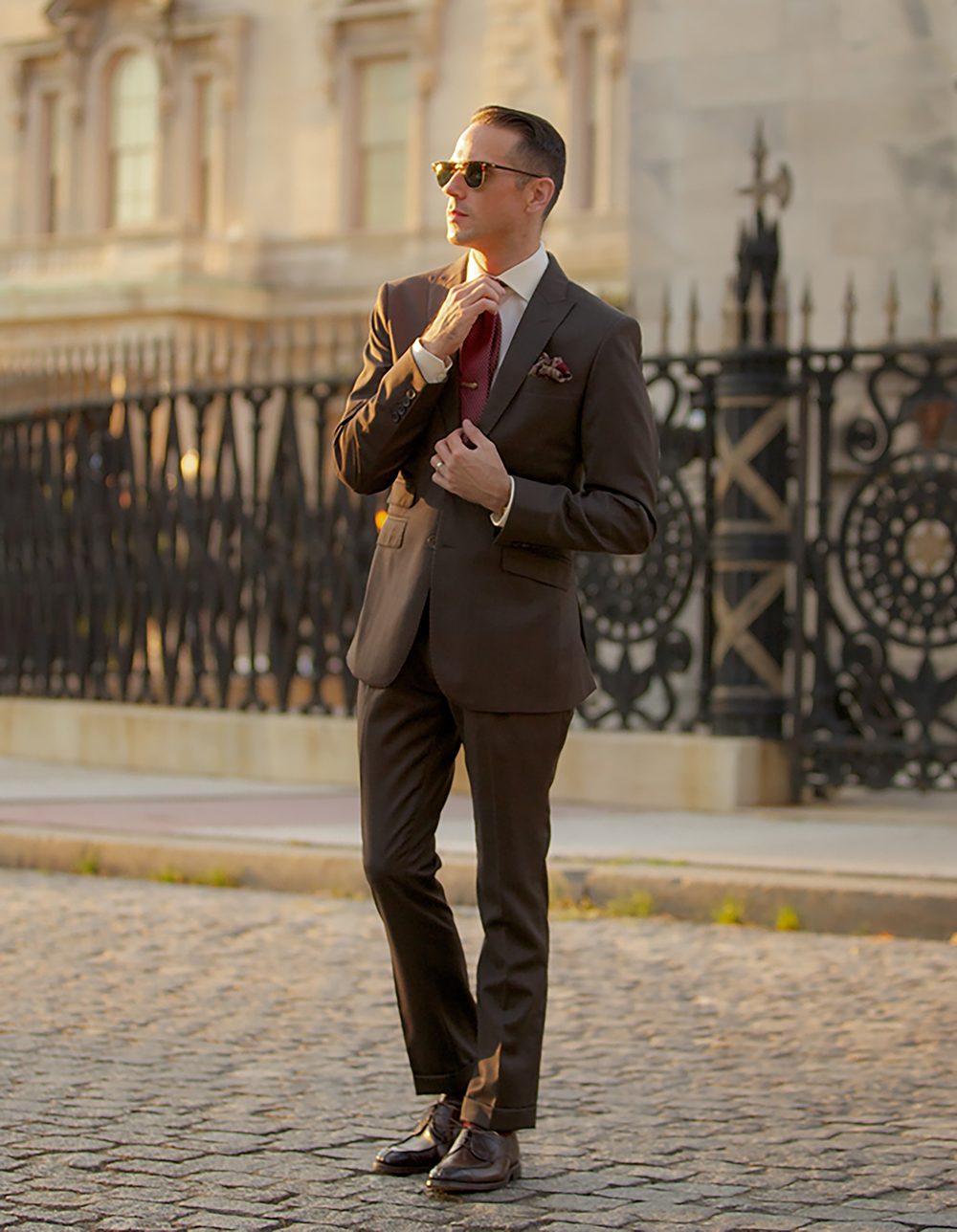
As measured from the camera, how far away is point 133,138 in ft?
124

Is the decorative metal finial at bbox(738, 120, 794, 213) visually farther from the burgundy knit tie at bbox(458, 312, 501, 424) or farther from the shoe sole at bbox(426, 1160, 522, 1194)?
the shoe sole at bbox(426, 1160, 522, 1194)

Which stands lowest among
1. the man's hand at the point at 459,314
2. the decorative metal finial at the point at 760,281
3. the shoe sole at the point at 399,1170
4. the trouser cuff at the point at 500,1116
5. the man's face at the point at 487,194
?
the shoe sole at the point at 399,1170

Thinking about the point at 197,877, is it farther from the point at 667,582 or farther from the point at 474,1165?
the point at 474,1165

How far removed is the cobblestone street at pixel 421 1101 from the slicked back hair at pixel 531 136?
6.62ft

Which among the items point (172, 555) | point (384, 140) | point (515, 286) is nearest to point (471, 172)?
point (515, 286)

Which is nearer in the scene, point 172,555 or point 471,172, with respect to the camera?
point 471,172

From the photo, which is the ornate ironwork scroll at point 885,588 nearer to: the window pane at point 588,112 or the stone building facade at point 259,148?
the stone building facade at point 259,148

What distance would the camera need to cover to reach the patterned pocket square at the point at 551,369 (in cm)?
437

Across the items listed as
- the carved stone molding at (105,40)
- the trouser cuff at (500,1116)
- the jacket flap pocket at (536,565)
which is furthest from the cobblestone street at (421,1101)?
the carved stone molding at (105,40)

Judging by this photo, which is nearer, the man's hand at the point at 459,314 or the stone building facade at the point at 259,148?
the man's hand at the point at 459,314

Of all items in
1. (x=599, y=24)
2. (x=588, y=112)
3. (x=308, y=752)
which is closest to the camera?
(x=308, y=752)

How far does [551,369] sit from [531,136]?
1.53 feet

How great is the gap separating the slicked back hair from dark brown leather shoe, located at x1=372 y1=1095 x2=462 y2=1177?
1877mm

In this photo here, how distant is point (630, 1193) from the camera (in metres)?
4.42
